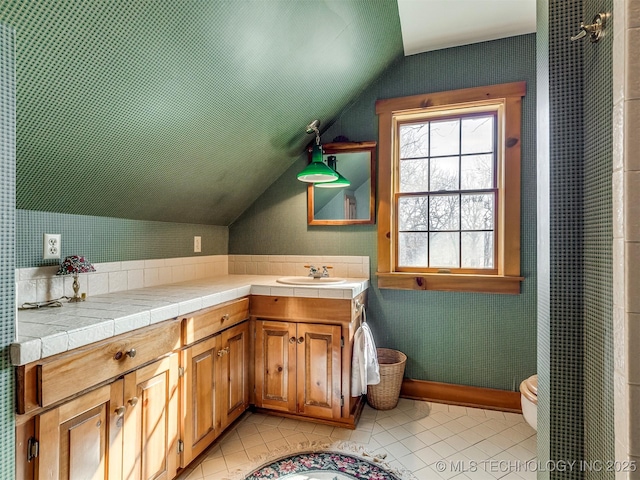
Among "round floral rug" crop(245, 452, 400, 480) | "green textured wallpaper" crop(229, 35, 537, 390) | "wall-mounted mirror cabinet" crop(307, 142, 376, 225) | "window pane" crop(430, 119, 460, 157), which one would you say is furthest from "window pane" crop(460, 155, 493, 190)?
"round floral rug" crop(245, 452, 400, 480)

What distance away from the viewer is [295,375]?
7.27ft

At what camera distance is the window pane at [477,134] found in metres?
2.55

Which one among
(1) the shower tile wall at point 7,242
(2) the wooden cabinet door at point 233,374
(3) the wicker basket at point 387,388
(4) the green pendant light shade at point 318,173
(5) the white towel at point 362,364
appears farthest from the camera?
(3) the wicker basket at point 387,388

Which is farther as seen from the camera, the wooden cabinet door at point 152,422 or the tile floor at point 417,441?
the tile floor at point 417,441

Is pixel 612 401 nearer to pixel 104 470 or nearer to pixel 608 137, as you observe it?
pixel 608 137

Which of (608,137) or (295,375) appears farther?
(295,375)

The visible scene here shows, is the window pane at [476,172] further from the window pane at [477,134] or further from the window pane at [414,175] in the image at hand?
the window pane at [414,175]

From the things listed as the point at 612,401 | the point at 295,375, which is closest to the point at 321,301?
the point at 295,375

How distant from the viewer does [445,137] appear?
2654mm

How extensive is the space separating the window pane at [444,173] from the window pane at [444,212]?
78 mm

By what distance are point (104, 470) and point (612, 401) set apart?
1.67 meters

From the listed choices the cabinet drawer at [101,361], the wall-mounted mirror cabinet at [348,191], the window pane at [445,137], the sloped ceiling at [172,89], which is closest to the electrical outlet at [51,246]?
the sloped ceiling at [172,89]

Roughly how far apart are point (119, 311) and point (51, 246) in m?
0.56

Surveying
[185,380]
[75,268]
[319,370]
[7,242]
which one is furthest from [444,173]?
[7,242]
